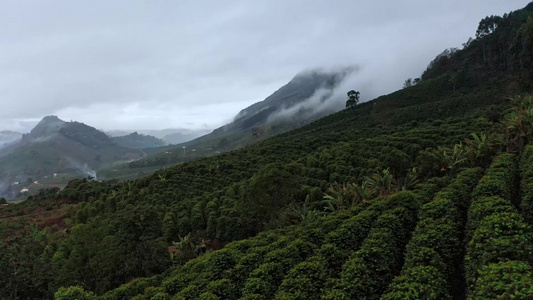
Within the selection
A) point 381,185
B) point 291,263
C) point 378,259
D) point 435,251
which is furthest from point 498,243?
point 381,185

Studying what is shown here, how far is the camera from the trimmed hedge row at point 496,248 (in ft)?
20.2

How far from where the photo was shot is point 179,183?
42156 mm

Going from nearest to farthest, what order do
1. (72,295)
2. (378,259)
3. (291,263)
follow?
(378,259) < (291,263) < (72,295)

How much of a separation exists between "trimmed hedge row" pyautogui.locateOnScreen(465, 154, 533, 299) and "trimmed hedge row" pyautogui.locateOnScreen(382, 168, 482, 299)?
1.86ft

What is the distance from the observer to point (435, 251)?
8891mm

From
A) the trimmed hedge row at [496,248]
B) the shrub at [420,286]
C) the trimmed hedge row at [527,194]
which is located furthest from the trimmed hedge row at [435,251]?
the trimmed hedge row at [527,194]

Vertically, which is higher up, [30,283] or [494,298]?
[494,298]

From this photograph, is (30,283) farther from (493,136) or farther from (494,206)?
(493,136)

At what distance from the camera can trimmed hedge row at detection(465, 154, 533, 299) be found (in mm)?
6168

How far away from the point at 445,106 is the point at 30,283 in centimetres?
6680

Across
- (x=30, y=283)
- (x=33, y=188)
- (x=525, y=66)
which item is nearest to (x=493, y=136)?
(x=30, y=283)

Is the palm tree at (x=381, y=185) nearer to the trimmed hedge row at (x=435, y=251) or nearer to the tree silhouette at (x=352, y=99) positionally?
the trimmed hedge row at (x=435, y=251)

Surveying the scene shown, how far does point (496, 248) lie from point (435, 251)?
1733 millimetres

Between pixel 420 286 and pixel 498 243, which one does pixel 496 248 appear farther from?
pixel 420 286
